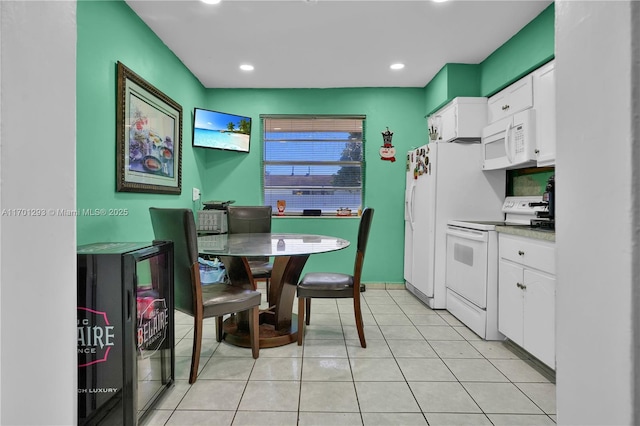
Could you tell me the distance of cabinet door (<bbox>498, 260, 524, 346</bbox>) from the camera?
240 centimetres

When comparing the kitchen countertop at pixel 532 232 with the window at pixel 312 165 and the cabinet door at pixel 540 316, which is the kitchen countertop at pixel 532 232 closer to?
the cabinet door at pixel 540 316

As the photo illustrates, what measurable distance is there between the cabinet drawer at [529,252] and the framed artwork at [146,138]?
3003 mm

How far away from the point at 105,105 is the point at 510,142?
10.9 ft

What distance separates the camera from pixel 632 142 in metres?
0.47

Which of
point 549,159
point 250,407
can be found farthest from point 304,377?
point 549,159

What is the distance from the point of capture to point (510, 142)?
9.77 ft

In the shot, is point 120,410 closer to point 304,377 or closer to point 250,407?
point 250,407

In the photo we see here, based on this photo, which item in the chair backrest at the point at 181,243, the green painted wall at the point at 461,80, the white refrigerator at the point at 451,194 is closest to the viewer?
the chair backrest at the point at 181,243

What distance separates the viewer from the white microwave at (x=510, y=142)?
2762 millimetres

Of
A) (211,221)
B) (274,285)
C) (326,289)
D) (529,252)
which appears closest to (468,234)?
(529,252)

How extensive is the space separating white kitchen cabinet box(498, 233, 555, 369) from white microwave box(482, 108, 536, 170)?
2.46 feet

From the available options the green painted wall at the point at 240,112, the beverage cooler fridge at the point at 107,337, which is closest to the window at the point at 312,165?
the green painted wall at the point at 240,112

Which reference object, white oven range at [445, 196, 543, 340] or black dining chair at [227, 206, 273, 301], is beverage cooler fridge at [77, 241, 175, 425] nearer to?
black dining chair at [227, 206, 273, 301]

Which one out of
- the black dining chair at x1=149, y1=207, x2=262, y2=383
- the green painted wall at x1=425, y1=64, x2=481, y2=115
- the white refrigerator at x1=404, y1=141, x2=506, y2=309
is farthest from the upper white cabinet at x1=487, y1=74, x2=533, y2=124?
the black dining chair at x1=149, y1=207, x2=262, y2=383
